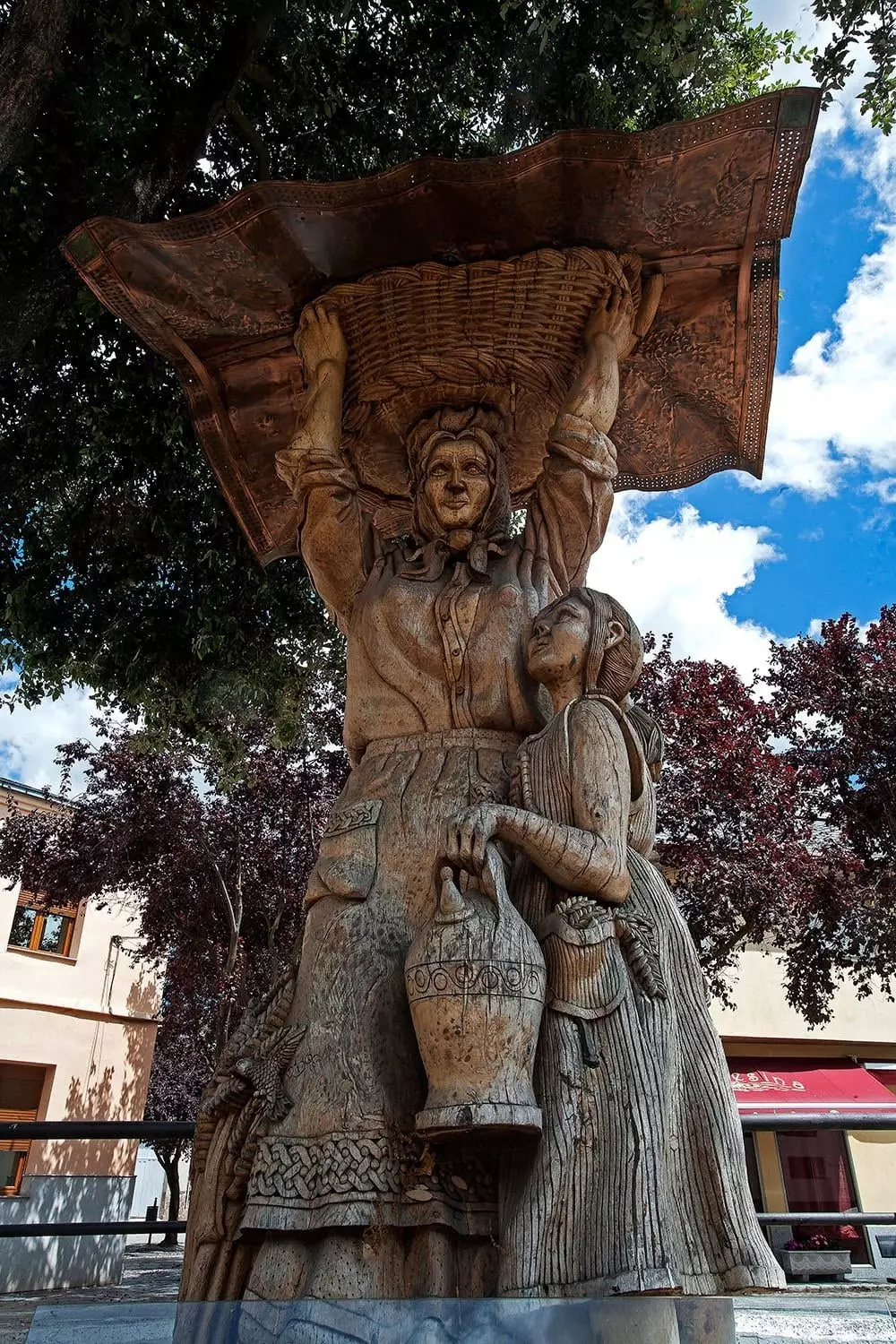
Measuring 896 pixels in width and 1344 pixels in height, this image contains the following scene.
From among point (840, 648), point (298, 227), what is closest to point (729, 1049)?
point (840, 648)

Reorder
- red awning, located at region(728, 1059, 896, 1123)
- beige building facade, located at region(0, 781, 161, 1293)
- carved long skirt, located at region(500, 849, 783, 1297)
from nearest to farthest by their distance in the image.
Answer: carved long skirt, located at region(500, 849, 783, 1297), red awning, located at region(728, 1059, 896, 1123), beige building facade, located at region(0, 781, 161, 1293)

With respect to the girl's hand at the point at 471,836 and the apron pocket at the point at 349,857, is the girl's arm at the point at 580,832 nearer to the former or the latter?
the girl's hand at the point at 471,836

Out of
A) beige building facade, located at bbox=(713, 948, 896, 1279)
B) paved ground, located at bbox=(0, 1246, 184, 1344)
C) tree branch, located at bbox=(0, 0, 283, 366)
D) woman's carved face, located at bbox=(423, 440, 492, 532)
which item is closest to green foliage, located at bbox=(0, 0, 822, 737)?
tree branch, located at bbox=(0, 0, 283, 366)

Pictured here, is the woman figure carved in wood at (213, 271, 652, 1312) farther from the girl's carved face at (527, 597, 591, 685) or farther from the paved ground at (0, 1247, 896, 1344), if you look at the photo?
the paved ground at (0, 1247, 896, 1344)

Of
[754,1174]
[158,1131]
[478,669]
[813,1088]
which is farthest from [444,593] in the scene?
[813,1088]

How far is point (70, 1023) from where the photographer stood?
62.2ft

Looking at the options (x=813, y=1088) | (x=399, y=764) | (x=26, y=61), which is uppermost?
(x=26, y=61)

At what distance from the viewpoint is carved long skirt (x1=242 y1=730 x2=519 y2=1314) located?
233 cm

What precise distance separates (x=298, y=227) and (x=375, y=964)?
246 cm

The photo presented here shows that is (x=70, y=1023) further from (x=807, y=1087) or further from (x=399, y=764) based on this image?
(x=399, y=764)

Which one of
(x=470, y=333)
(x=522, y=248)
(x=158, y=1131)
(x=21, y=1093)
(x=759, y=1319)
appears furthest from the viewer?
(x=21, y=1093)

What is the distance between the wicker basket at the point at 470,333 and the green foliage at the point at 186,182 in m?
3.23

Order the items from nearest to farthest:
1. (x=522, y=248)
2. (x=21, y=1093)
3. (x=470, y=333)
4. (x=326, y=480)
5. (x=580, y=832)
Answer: (x=580, y=832), (x=326, y=480), (x=522, y=248), (x=470, y=333), (x=21, y=1093)

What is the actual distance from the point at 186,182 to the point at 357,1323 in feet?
25.4
